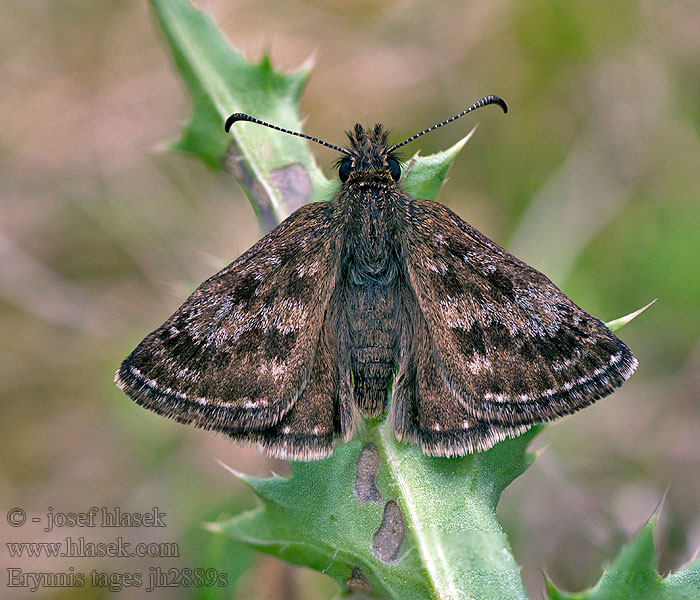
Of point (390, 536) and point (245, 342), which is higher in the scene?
point (245, 342)

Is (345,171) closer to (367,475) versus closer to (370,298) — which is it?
(370,298)

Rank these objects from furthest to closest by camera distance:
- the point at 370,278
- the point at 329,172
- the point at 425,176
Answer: the point at 329,172 < the point at 425,176 < the point at 370,278

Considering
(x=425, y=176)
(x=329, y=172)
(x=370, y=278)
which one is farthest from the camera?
(x=329, y=172)

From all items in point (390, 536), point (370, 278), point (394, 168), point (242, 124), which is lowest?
point (390, 536)

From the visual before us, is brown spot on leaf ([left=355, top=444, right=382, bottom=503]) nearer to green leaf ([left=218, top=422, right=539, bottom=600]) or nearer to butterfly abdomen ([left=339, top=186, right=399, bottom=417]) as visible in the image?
green leaf ([left=218, top=422, right=539, bottom=600])

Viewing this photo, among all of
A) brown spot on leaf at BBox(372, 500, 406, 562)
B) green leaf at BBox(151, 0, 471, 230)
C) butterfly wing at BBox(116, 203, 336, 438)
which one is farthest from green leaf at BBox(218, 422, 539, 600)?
green leaf at BBox(151, 0, 471, 230)

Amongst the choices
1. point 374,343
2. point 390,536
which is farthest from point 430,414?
point 390,536

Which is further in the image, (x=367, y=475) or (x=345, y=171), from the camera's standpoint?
(x=345, y=171)

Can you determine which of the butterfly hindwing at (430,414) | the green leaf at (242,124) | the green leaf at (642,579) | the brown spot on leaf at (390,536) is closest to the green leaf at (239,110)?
the green leaf at (242,124)

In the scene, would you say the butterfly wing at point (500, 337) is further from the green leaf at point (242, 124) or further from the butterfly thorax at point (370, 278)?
the green leaf at point (242, 124)
